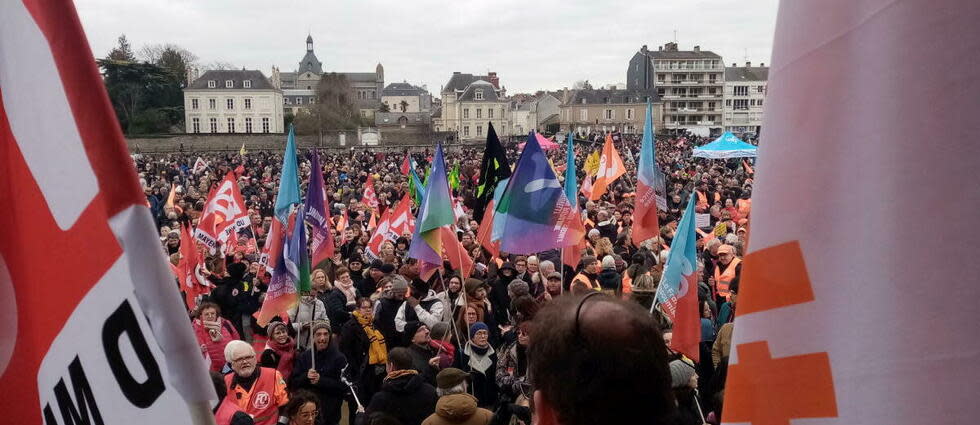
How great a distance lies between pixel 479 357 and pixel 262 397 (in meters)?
1.78

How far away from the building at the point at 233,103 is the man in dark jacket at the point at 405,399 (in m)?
97.1

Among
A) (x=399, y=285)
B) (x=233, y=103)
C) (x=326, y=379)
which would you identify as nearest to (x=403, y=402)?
(x=326, y=379)

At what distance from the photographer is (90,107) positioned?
1604 millimetres

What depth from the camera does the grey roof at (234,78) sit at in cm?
9912

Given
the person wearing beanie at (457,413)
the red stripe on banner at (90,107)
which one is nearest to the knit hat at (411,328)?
the person wearing beanie at (457,413)

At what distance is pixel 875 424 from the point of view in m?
1.52

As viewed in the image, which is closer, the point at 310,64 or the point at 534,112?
the point at 534,112

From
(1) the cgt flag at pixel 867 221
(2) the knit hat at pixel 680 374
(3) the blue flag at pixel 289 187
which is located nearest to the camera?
(1) the cgt flag at pixel 867 221

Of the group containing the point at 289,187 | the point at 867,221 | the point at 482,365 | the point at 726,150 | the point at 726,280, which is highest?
the point at 867,221

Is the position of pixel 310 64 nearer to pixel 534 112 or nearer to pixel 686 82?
pixel 534 112

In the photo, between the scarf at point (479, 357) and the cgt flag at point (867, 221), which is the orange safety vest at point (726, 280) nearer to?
the scarf at point (479, 357)

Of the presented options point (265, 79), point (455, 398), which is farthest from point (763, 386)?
point (265, 79)

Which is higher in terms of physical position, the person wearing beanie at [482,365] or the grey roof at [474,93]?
the grey roof at [474,93]

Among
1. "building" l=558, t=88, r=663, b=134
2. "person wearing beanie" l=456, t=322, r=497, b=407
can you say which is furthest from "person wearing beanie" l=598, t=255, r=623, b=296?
"building" l=558, t=88, r=663, b=134
